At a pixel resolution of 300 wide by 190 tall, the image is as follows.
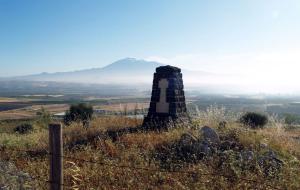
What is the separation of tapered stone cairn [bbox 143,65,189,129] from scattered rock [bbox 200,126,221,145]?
11.7 feet

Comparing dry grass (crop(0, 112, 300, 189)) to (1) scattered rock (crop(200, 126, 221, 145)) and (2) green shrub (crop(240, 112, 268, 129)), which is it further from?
(2) green shrub (crop(240, 112, 268, 129))

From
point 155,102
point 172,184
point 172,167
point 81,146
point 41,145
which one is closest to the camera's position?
point 172,184

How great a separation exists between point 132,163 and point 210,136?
2656 mm

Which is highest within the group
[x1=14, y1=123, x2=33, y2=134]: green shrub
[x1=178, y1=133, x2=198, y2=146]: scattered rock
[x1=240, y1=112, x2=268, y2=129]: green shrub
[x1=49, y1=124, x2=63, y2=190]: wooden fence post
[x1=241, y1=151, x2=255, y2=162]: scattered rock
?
[x1=49, y1=124, x2=63, y2=190]: wooden fence post

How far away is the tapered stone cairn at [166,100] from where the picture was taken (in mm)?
14266

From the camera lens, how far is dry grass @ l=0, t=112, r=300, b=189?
667 centimetres

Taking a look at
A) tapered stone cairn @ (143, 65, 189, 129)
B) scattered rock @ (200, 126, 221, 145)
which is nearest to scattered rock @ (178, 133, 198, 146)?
scattered rock @ (200, 126, 221, 145)

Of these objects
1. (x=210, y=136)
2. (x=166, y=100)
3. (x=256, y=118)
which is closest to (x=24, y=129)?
(x=166, y=100)

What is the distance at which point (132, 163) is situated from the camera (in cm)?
841

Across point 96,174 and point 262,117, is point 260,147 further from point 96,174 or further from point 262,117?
point 262,117

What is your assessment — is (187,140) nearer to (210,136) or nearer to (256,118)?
(210,136)

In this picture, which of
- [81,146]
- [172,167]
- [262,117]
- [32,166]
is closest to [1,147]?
[81,146]

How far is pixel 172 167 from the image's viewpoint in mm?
8266

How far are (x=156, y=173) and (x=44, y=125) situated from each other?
12.1 metres
